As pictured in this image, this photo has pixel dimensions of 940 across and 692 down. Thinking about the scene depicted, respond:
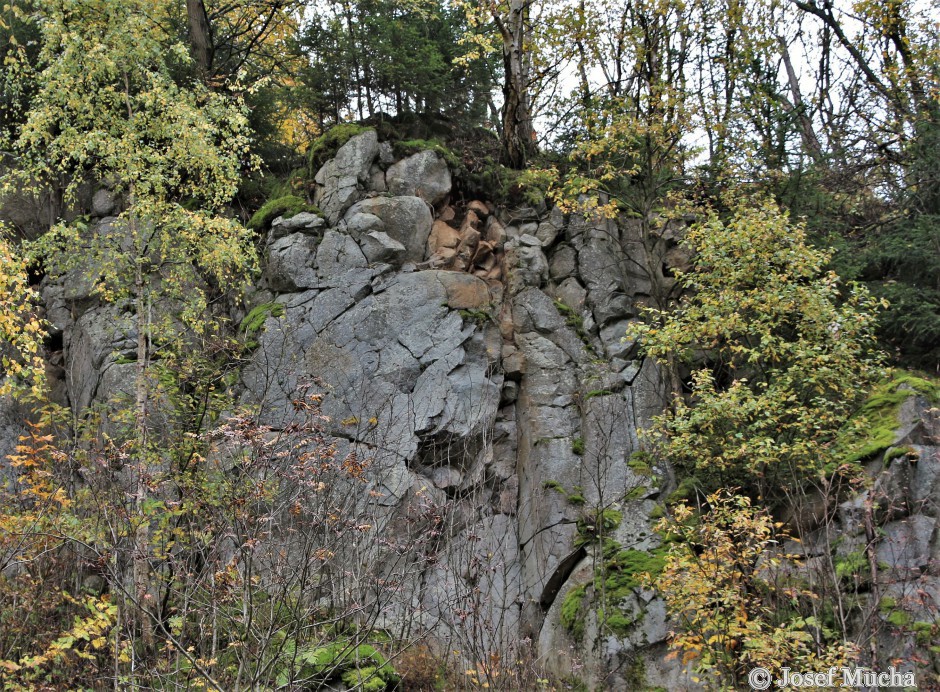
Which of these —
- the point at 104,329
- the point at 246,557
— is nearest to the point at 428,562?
the point at 246,557

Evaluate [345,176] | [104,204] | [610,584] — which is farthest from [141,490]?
[104,204]

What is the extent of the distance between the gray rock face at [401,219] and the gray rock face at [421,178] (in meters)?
0.56

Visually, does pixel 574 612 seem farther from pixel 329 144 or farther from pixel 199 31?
pixel 199 31

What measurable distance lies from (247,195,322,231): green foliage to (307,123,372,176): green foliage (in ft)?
3.01

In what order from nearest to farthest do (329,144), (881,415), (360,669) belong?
(360,669) < (881,415) < (329,144)

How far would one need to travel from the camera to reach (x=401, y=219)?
15.0m

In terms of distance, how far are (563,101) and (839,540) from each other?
1261 centimetres

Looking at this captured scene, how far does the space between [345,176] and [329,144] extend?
1.11m

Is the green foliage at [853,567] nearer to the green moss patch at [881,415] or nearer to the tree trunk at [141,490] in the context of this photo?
the green moss patch at [881,415]

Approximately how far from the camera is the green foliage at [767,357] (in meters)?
10.6

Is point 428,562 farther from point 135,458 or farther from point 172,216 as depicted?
point 172,216

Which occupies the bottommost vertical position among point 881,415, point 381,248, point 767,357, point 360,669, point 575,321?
point 360,669

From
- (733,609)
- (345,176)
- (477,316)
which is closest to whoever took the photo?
(733,609)

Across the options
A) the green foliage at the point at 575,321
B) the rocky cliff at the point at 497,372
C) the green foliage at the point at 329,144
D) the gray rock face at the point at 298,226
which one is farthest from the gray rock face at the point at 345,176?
the green foliage at the point at 575,321
